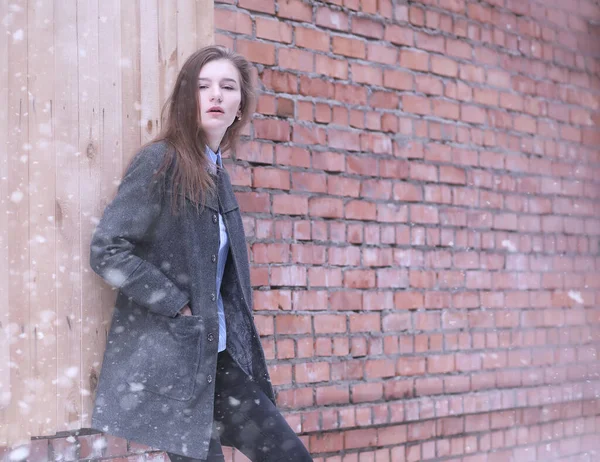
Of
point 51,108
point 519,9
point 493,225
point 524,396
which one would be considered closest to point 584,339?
point 524,396

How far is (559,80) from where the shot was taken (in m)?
5.32

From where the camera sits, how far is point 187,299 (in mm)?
2998

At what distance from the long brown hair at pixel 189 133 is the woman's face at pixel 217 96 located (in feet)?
0.07

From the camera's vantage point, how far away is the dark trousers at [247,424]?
3.06m

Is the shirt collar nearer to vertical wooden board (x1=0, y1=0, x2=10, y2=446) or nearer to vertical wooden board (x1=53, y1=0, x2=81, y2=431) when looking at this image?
vertical wooden board (x1=53, y1=0, x2=81, y2=431)

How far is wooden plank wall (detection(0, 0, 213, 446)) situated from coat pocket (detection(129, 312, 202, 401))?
0.34 meters

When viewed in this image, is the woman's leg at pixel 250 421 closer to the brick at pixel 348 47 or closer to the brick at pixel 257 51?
the brick at pixel 257 51

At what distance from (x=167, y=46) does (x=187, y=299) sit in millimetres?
1031

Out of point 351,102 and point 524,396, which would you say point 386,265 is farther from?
point 524,396

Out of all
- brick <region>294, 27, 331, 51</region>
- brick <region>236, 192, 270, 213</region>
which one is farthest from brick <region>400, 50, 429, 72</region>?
brick <region>236, 192, 270, 213</region>

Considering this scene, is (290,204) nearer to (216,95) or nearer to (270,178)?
(270,178)

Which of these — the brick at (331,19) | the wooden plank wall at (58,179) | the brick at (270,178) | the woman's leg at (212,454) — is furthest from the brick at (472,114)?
the woman's leg at (212,454)

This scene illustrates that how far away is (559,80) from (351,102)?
5.34ft

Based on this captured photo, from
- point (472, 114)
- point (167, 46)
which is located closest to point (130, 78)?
point (167, 46)
